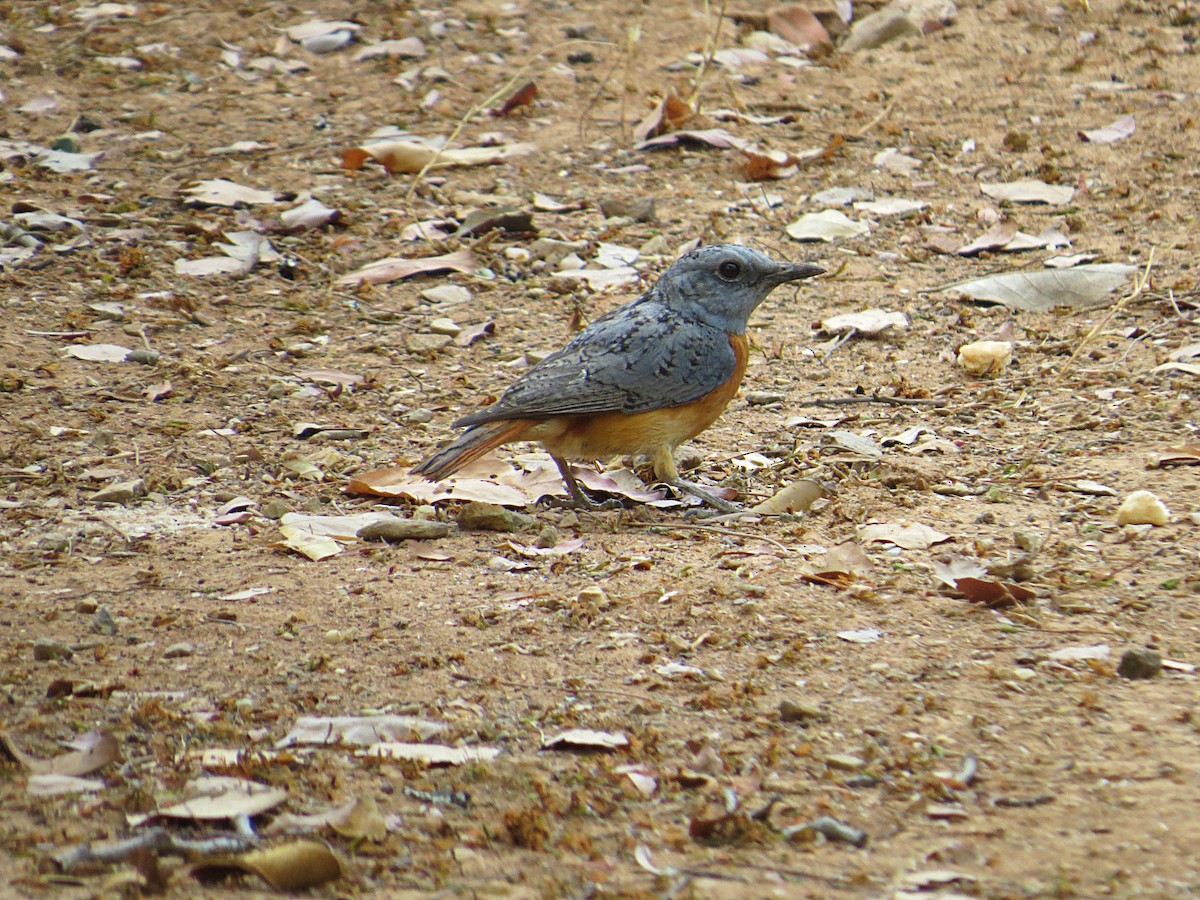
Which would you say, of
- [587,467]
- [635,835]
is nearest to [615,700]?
[635,835]

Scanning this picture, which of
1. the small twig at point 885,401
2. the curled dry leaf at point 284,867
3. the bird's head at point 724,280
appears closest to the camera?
the curled dry leaf at point 284,867

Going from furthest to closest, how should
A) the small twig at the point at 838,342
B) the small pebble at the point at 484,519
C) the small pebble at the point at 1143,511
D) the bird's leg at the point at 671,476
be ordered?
the small twig at the point at 838,342, the bird's leg at the point at 671,476, the small pebble at the point at 484,519, the small pebble at the point at 1143,511

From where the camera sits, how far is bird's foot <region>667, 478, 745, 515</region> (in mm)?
5418

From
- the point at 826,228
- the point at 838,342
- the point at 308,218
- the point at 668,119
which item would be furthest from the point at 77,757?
the point at 668,119

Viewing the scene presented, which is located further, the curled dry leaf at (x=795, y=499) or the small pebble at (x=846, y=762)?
the curled dry leaf at (x=795, y=499)

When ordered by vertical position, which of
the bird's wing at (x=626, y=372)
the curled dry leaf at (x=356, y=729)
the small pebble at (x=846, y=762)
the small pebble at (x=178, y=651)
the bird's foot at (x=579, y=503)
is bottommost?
the bird's foot at (x=579, y=503)

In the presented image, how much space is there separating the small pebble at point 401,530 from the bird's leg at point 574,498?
73cm

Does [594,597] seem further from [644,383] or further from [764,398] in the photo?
[764,398]

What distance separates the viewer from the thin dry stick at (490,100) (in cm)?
875

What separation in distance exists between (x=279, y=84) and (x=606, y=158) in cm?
271

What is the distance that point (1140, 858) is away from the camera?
291cm

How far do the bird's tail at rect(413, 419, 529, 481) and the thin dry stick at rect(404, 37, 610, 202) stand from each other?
11.6 feet

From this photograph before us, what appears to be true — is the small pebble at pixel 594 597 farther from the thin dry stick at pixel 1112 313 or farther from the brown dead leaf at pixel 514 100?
the brown dead leaf at pixel 514 100

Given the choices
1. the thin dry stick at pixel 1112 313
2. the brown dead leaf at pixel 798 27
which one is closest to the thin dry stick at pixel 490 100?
the brown dead leaf at pixel 798 27
